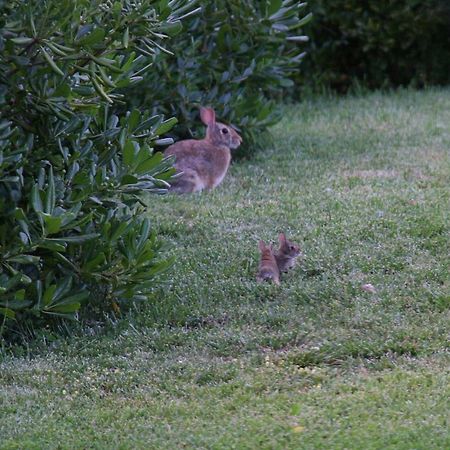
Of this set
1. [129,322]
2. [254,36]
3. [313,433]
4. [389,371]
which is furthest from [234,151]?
[313,433]

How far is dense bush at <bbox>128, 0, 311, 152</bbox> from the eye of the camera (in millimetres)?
10141

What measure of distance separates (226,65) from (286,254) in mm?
4006

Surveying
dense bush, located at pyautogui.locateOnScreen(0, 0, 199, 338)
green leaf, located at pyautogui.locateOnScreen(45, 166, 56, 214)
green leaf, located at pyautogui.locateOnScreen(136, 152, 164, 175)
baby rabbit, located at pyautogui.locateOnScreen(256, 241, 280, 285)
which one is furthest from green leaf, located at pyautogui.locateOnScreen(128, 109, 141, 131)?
baby rabbit, located at pyautogui.locateOnScreen(256, 241, 280, 285)

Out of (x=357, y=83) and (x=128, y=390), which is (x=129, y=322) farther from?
(x=357, y=83)

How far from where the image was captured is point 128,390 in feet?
18.6

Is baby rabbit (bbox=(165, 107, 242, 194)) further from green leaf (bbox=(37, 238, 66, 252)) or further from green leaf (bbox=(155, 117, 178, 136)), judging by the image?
green leaf (bbox=(37, 238, 66, 252))

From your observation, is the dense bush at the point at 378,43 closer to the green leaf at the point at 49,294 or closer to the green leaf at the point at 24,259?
the green leaf at the point at 49,294

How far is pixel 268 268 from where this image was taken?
6941 mm

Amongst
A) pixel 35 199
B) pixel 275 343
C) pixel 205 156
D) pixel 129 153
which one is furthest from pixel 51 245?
pixel 205 156

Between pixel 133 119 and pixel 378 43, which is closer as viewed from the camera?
pixel 133 119

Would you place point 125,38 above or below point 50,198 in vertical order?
above

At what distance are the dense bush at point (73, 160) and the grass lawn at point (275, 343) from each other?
0.35 meters

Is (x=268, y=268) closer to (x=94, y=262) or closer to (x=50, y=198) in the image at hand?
(x=94, y=262)

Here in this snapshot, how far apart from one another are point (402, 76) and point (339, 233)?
307 inches
